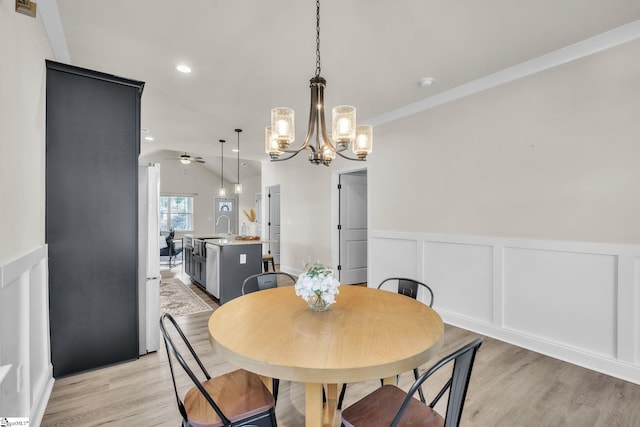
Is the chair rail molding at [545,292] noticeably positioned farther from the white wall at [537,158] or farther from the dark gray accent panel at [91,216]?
the dark gray accent panel at [91,216]

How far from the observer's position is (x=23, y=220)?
1686mm

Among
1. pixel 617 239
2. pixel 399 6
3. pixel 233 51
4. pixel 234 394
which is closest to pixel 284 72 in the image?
pixel 233 51

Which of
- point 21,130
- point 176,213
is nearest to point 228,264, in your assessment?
point 21,130

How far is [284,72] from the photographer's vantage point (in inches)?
118

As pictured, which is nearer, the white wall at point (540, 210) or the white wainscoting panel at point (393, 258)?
the white wall at point (540, 210)

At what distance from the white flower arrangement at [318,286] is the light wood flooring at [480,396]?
2.70ft

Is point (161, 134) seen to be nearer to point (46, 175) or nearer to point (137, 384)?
point (46, 175)

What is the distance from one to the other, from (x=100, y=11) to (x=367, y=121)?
3.28 meters

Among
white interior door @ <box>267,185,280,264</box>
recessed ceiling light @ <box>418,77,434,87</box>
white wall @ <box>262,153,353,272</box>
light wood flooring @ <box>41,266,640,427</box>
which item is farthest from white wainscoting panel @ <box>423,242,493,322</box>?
white interior door @ <box>267,185,280,264</box>

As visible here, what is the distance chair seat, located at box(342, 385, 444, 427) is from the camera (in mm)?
1177

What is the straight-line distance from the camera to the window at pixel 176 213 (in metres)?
10.6

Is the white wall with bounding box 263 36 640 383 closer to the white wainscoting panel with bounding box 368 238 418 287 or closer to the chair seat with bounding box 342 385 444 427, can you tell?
the white wainscoting panel with bounding box 368 238 418 287

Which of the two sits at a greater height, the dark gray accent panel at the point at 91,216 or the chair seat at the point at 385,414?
the dark gray accent panel at the point at 91,216

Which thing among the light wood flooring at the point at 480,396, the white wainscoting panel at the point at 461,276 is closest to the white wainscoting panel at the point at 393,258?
the white wainscoting panel at the point at 461,276
